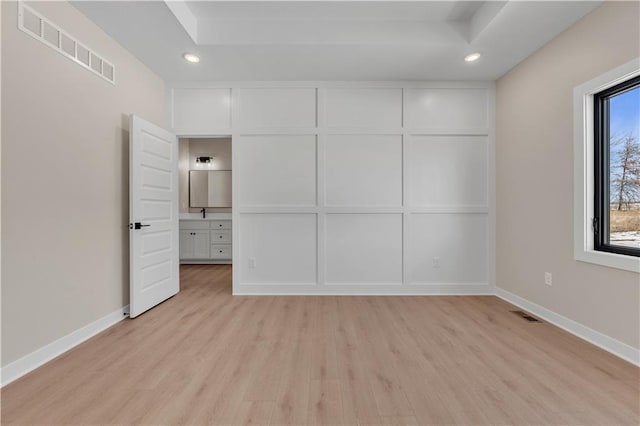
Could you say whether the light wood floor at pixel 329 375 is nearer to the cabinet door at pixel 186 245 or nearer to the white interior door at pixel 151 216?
the white interior door at pixel 151 216

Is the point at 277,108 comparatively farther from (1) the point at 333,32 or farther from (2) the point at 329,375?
(2) the point at 329,375

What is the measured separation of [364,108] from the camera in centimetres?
361

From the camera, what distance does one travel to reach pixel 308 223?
12.0ft

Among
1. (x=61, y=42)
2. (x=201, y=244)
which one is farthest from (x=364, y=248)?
(x=201, y=244)

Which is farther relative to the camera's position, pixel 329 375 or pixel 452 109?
pixel 452 109

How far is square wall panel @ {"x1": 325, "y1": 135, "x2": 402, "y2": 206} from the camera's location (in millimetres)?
3617

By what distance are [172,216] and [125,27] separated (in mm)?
1953

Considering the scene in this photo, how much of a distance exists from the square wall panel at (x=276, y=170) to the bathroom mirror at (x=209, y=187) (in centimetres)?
259

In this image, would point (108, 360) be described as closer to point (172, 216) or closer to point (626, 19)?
point (172, 216)

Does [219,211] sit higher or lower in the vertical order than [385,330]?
higher

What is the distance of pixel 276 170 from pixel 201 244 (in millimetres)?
2945

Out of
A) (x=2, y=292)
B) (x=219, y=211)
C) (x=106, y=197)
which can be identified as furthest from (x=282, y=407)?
(x=219, y=211)

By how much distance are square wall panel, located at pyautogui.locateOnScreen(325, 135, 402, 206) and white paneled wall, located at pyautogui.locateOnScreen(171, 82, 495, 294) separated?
1 centimetres

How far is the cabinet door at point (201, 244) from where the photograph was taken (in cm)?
564
